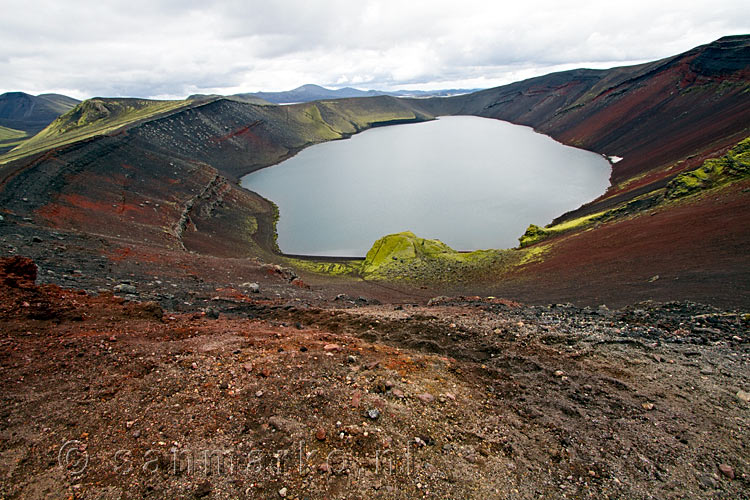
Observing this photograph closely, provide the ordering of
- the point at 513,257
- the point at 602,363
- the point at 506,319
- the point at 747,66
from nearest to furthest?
1. the point at 602,363
2. the point at 506,319
3. the point at 513,257
4. the point at 747,66

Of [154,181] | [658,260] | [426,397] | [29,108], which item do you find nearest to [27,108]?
[29,108]

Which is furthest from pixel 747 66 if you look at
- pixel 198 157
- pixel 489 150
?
pixel 198 157

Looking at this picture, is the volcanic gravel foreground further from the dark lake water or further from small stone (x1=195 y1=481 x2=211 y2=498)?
the dark lake water

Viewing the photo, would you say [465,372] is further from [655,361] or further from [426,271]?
[426,271]

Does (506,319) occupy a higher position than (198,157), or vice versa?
(198,157)

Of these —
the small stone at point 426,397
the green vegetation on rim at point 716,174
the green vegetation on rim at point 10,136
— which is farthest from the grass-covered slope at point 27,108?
the green vegetation on rim at point 716,174

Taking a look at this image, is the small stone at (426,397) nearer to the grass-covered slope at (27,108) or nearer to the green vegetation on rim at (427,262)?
the green vegetation on rim at (427,262)

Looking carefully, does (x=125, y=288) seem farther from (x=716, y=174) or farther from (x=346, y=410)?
(x=716, y=174)
